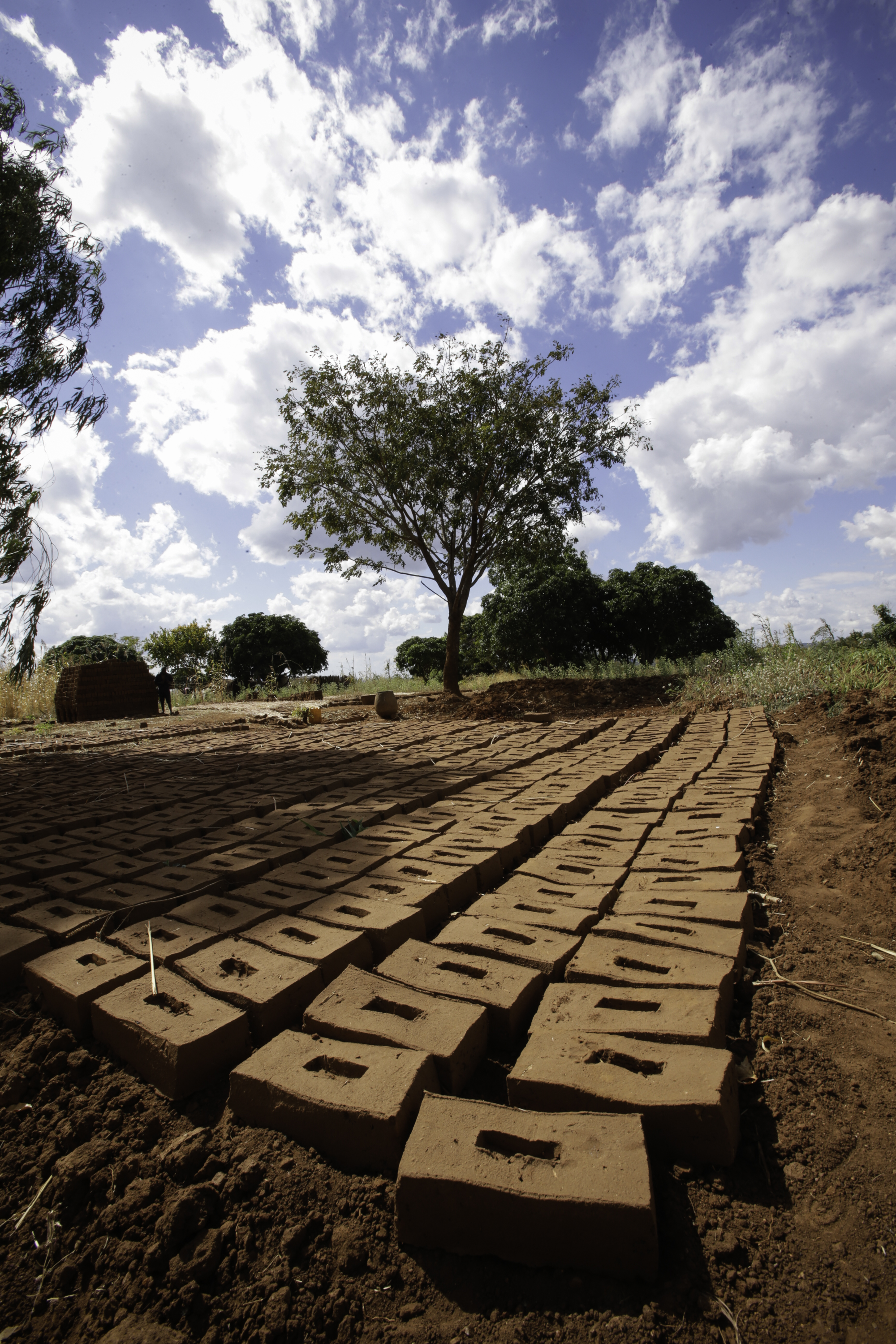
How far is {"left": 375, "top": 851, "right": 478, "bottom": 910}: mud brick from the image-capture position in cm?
223

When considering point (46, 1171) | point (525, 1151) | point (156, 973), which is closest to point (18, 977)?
point (156, 973)

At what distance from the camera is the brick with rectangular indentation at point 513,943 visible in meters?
1.73

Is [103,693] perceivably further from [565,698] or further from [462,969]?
[462,969]

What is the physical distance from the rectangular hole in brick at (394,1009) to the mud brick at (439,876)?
0.63 m

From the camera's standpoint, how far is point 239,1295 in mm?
1070

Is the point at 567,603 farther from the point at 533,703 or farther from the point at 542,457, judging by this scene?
the point at 533,703

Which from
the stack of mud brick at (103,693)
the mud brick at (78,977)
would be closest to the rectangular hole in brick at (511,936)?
the mud brick at (78,977)

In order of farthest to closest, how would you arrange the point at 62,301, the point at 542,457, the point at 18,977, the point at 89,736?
1. the point at 542,457
2. the point at 89,736
3. the point at 62,301
4. the point at 18,977

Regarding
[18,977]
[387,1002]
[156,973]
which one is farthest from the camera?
[18,977]

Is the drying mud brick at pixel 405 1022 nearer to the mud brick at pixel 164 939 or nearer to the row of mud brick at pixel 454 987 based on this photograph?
the row of mud brick at pixel 454 987

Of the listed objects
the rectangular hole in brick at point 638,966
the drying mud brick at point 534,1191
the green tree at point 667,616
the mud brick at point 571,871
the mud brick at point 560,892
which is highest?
the green tree at point 667,616

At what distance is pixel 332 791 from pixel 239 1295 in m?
2.79

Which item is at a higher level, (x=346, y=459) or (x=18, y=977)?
(x=346, y=459)

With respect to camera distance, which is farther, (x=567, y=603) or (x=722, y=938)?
(x=567, y=603)
